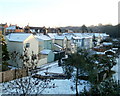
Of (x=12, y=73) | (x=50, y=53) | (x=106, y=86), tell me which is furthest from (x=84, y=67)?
(x=50, y=53)

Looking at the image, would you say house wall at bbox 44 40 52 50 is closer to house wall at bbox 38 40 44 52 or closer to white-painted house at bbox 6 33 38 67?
house wall at bbox 38 40 44 52

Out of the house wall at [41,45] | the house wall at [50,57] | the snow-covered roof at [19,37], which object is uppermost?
the snow-covered roof at [19,37]

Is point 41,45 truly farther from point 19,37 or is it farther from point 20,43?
point 20,43

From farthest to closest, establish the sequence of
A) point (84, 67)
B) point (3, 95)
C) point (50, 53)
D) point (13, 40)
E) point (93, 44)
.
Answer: point (93, 44), point (50, 53), point (13, 40), point (84, 67), point (3, 95)

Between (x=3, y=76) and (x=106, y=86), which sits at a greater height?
(x=106, y=86)

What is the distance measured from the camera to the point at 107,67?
16672 mm

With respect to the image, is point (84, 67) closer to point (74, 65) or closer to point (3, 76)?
point (74, 65)

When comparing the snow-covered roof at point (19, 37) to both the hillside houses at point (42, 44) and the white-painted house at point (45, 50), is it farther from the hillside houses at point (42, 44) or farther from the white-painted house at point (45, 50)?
the white-painted house at point (45, 50)

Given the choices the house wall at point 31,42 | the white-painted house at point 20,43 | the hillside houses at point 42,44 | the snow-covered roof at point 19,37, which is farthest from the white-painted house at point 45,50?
the snow-covered roof at point 19,37

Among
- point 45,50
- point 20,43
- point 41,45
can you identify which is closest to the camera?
point 20,43

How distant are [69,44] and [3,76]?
805 inches

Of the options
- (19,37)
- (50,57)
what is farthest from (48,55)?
(19,37)

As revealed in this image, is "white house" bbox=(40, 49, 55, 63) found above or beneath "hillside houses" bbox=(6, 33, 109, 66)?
beneath

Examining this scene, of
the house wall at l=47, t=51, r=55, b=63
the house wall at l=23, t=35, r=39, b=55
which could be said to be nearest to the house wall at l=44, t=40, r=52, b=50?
the house wall at l=47, t=51, r=55, b=63
